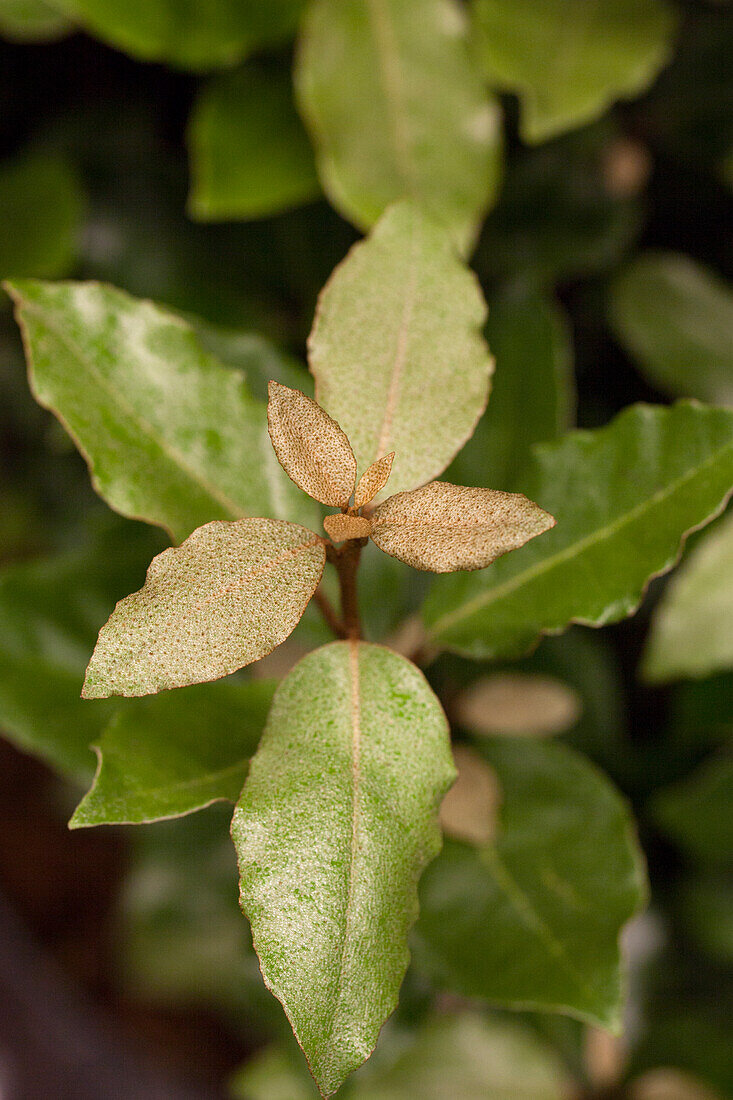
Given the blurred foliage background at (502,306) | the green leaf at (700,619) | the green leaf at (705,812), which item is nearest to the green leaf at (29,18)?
the blurred foliage background at (502,306)

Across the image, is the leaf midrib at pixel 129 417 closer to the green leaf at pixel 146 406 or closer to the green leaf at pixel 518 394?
the green leaf at pixel 146 406

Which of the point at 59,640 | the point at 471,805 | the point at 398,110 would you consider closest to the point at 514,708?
the point at 471,805

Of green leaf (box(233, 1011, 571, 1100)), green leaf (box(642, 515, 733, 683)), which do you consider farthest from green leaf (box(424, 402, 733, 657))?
green leaf (box(233, 1011, 571, 1100))

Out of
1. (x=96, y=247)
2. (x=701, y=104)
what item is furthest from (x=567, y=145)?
(x=96, y=247)

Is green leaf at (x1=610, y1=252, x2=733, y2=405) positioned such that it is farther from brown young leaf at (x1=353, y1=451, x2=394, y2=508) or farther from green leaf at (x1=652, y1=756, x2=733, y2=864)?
brown young leaf at (x1=353, y1=451, x2=394, y2=508)

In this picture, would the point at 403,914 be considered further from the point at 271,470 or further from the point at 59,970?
the point at 59,970
